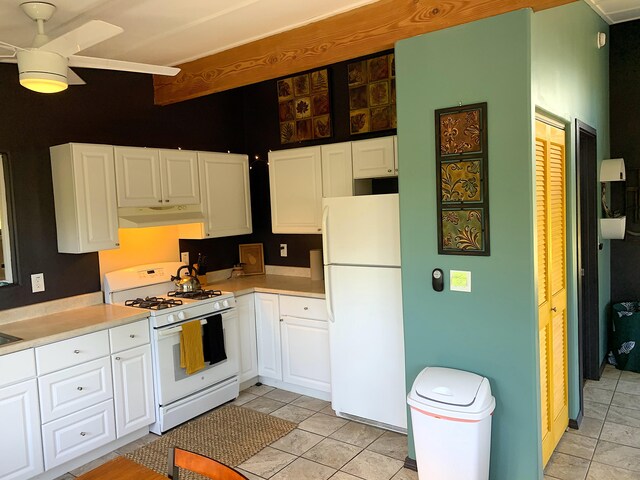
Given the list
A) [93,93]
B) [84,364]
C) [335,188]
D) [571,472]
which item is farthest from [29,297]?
[571,472]

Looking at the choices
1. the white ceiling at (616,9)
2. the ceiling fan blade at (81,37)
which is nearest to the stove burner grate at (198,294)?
the ceiling fan blade at (81,37)

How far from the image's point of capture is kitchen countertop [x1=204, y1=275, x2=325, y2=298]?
13.3 feet

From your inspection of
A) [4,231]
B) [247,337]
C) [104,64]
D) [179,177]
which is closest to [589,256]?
[247,337]

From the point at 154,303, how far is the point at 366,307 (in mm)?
1584

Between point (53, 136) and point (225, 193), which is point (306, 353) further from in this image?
point (53, 136)

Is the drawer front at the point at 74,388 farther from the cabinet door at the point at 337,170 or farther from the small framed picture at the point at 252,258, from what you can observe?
the cabinet door at the point at 337,170

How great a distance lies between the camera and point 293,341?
4113 millimetres

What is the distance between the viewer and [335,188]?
4.14 meters

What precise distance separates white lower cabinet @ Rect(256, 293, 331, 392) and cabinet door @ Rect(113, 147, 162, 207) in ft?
4.04

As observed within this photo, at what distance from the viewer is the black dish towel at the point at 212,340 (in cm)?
377

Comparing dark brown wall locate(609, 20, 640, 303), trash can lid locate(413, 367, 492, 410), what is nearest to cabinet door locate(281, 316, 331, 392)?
trash can lid locate(413, 367, 492, 410)

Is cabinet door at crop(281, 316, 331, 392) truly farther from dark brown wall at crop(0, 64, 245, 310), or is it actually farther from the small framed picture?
dark brown wall at crop(0, 64, 245, 310)

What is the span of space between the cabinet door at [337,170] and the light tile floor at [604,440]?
2362mm

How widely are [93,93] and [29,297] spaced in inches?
63.3
